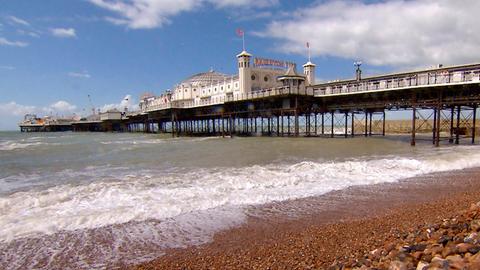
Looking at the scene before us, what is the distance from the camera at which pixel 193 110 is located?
58062 millimetres

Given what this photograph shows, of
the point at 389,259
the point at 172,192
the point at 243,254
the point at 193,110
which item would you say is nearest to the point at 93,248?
the point at 243,254

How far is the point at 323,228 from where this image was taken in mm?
6250

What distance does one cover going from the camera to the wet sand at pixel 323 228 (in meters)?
4.86

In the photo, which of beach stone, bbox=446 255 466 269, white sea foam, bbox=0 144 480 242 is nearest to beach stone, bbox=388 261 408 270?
beach stone, bbox=446 255 466 269

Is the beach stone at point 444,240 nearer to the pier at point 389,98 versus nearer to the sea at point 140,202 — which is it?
the sea at point 140,202

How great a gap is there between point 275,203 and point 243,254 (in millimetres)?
3481

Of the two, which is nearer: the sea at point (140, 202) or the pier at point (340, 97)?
the sea at point (140, 202)

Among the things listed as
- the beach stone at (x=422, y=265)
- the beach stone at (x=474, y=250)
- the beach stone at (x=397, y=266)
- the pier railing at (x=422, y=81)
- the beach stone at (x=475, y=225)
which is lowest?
the beach stone at (x=397, y=266)

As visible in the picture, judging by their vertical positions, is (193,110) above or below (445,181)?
above

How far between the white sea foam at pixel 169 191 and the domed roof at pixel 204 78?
6209 centimetres

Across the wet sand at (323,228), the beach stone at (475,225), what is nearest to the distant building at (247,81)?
the wet sand at (323,228)

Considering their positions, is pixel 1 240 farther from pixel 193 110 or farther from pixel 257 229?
pixel 193 110

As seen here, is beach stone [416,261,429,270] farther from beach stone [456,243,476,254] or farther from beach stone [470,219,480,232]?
beach stone [470,219,480,232]

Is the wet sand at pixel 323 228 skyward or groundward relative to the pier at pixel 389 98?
groundward
